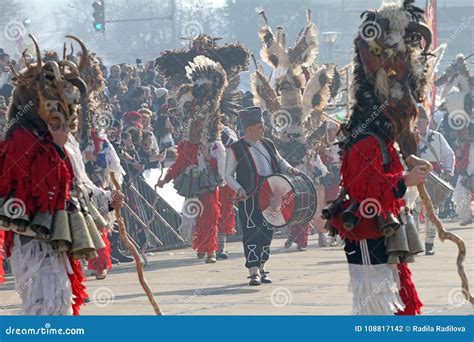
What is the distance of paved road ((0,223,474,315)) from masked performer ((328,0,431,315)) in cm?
290

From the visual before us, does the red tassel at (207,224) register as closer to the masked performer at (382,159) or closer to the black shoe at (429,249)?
the black shoe at (429,249)

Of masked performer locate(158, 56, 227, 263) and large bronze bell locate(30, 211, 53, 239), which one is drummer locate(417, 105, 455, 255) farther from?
large bronze bell locate(30, 211, 53, 239)

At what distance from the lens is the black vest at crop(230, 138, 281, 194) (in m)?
15.9

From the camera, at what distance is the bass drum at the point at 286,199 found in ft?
52.5

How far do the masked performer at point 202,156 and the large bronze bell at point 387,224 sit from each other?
9.76 meters

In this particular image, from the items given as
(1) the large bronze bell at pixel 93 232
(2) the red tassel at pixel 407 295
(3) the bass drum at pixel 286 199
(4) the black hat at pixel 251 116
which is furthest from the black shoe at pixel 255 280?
(2) the red tassel at pixel 407 295

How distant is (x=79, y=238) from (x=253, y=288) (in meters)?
6.16

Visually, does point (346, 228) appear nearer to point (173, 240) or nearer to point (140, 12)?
point (173, 240)

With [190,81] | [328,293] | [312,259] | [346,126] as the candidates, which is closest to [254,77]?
[190,81]

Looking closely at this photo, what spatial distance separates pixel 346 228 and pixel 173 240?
39.8 ft

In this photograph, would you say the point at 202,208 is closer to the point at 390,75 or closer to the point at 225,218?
the point at 225,218

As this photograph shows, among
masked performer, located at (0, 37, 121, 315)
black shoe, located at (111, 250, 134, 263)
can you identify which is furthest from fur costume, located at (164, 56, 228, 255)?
masked performer, located at (0, 37, 121, 315)

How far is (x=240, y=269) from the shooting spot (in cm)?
1738
